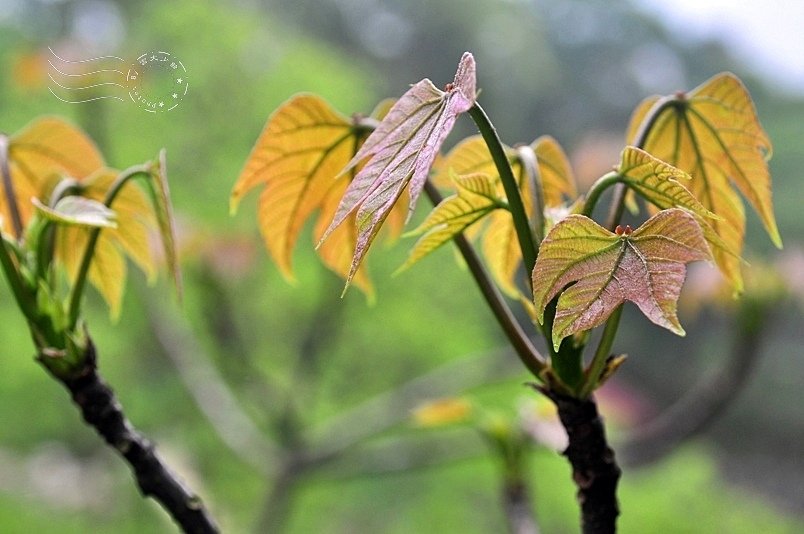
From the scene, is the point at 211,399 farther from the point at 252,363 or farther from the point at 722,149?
the point at 722,149

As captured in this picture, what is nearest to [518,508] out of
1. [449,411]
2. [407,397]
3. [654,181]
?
[449,411]

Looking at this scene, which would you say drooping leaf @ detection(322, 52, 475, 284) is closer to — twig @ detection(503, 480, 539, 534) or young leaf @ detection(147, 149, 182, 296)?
young leaf @ detection(147, 149, 182, 296)

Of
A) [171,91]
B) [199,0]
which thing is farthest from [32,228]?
[199,0]

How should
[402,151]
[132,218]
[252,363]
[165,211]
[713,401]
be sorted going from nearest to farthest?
[402,151] → [165,211] → [132,218] → [713,401] → [252,363]

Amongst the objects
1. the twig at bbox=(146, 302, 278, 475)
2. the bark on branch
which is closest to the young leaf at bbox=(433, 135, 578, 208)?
the bark on branch

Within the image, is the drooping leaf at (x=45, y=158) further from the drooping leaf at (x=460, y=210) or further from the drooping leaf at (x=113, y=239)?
the drooping leaf at (x=460, y=210)

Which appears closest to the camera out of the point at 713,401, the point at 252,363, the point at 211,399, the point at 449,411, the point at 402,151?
the point at 402,151
